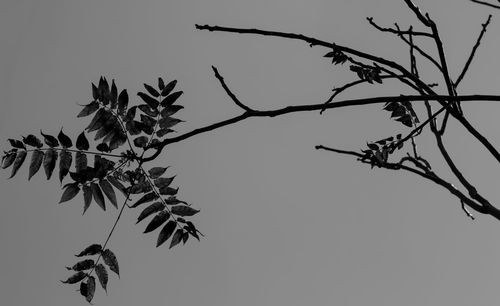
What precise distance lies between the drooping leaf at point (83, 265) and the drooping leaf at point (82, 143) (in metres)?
0.73

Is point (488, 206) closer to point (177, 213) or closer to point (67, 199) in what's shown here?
point (177, 213)

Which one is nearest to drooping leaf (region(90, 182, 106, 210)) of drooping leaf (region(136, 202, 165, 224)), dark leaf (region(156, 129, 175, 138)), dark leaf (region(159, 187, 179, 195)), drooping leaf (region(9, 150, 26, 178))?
drooping leaf (region(136, 202, 165, 224))

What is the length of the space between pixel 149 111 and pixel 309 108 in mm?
A: 1628

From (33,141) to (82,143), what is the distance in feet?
1.29

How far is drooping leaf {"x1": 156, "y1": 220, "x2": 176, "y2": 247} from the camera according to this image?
3801 millimetres

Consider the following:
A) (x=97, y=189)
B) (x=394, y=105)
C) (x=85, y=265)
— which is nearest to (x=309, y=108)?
(x=97, y=189)

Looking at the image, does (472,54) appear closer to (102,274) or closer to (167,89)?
(167,89)

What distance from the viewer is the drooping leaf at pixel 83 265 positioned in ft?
12.4

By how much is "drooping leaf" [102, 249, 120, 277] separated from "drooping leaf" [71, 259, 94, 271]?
4.4 inches

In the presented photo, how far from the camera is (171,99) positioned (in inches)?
154

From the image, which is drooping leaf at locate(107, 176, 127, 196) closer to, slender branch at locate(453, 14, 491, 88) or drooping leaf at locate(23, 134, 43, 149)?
drooping leaf at locate(23, 134, 43, 149)

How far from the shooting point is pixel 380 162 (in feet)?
12.9

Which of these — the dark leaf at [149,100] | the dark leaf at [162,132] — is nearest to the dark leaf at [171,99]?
the dark leaf at [149,100]

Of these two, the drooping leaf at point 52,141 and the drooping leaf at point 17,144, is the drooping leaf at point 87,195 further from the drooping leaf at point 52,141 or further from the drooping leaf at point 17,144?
the drooping leaf at point 17,144
